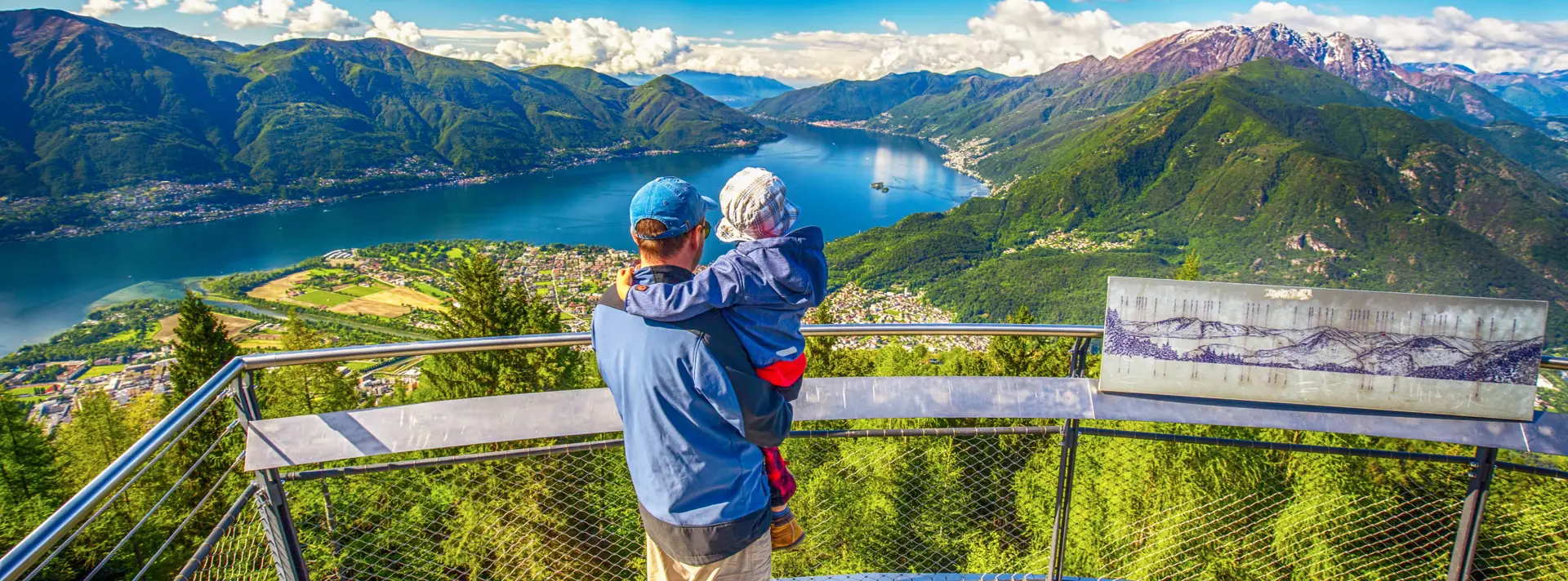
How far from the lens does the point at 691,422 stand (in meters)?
1.79

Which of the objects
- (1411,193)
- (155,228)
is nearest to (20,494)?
(155,228)

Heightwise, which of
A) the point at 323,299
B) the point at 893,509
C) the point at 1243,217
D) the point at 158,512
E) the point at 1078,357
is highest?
the point at 1078,357

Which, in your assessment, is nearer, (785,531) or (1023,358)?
(785,531)

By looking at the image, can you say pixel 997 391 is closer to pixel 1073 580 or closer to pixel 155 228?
pixel 1073 580

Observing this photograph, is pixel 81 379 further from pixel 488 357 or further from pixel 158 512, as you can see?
pixel 488 357

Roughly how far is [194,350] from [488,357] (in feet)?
21.2

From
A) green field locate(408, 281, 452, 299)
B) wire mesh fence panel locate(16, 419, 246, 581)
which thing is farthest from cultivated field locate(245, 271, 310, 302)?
wire mesh fence panel locate(16, 419, 246, 581)

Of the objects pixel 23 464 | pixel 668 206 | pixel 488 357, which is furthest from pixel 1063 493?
pixel 23 464

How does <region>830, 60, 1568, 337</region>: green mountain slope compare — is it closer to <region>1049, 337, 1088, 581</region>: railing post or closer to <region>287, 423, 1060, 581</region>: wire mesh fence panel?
<region>287, 423, 1060, 581</region>: wire mesh fence panel

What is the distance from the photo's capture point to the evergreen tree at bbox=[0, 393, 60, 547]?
40.2ft

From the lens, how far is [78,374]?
4225 cm

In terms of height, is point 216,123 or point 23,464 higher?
point 216,123

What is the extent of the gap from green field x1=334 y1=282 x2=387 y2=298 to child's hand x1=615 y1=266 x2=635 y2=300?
65.5 metres

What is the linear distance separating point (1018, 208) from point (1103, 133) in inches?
2136
